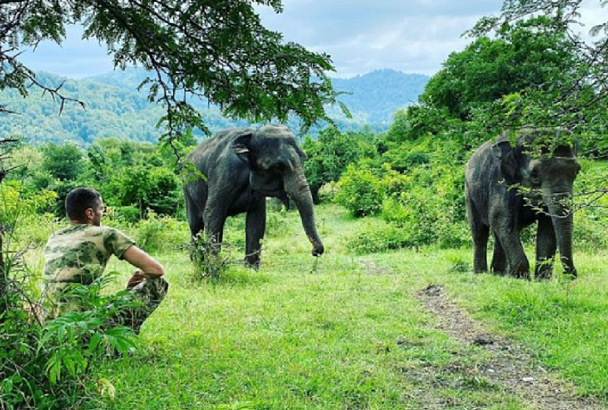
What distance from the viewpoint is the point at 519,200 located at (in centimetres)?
1026

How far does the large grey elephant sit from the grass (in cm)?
132

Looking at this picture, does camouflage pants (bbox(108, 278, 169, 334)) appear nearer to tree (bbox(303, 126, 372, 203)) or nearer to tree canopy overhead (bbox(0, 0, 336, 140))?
tree canopy overhead (bbox(0, 0, 336, 140))

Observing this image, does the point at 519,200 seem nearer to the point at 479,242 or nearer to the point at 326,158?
the point at 479,242

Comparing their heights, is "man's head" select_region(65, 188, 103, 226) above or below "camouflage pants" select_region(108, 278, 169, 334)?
above

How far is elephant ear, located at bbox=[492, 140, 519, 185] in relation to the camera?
395 inches

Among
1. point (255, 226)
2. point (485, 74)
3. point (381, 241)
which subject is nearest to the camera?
point (255, 226)

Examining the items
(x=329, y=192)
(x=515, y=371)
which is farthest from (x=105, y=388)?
(x=329, y=192)

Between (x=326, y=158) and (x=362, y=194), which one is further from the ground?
(x=326, y=158)

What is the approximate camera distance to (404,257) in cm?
1452

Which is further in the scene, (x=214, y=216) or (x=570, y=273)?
(x=214, y=216)

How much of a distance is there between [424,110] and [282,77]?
1296mm

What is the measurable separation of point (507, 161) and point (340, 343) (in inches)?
204

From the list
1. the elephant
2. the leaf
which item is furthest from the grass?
the elephant

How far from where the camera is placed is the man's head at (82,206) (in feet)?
17.4
